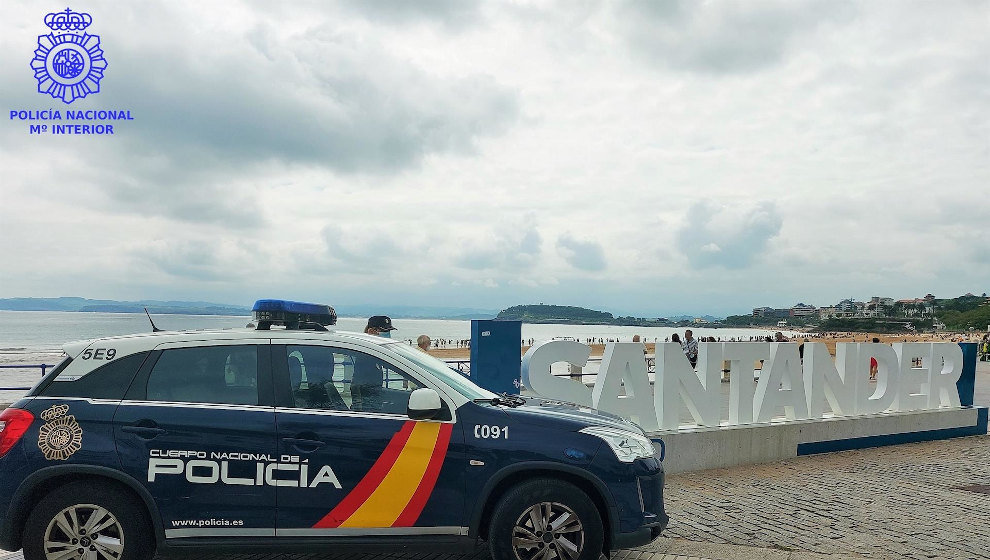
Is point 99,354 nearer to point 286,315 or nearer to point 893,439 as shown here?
point 286,315

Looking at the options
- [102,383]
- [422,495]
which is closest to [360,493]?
[422,495]

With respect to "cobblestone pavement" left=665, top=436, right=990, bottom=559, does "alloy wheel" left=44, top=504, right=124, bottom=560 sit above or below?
above

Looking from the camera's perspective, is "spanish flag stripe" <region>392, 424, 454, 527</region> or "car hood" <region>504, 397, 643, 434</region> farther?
"car hood" <region>504, 397, 643, 434</region>

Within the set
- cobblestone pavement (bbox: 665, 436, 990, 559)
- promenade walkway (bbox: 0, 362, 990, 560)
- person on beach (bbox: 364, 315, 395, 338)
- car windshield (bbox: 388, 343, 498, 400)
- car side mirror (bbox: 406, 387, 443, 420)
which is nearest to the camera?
car side mirror (bbox: 406, 387, 443, 420)

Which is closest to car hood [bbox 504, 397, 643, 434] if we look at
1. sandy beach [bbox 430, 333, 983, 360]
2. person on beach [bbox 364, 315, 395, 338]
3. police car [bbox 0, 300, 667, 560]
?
police car [bbox 0, 300, 667, 560]

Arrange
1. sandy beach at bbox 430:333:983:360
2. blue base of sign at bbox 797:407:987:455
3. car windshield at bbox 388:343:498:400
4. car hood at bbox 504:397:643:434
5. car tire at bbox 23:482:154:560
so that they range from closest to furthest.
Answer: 1. car tire at bbox 23:482:154:560
2. car hood at bbox 504:397:643:434
3. car windshield at bbox 388:343:498:400
4. blue base of sign at bbox 797:407:987:455
5. sandy beach at bbox 430:333:983:360

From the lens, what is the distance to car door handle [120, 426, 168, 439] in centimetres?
457

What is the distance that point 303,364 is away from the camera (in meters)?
4.87

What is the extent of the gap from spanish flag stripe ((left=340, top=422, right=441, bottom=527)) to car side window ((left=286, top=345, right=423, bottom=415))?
1.10 ft

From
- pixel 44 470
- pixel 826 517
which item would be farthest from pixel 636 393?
pixel 44 470

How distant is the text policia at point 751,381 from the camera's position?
343 inches

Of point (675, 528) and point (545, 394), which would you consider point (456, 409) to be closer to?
point (675, 528)

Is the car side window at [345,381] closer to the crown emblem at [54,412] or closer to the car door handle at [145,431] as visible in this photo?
the car door handle at [145,431]

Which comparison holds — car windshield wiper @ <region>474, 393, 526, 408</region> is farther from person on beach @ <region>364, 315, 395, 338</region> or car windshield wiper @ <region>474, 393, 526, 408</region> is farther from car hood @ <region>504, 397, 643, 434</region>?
person on beach @ <region>364, 315, 395, 338</region>
